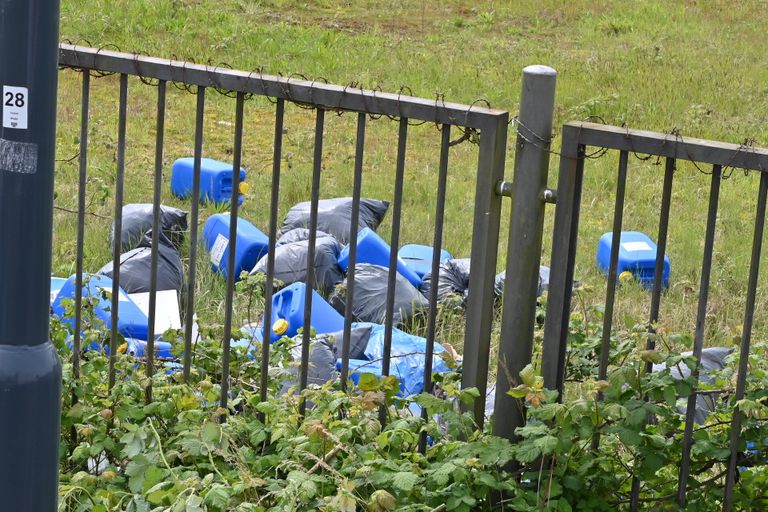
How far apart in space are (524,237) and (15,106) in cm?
163

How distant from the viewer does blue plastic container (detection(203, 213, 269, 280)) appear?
5984 mm

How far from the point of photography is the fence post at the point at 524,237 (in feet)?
10.5

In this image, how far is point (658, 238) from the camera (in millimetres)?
3135

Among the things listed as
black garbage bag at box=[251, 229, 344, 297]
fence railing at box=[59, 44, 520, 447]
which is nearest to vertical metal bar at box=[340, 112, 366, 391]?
fence railing at box=[59, 44, 520, 447]

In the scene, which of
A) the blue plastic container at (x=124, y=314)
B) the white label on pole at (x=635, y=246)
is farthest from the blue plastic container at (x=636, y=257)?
the blue plastic container at (x=124, y=314)

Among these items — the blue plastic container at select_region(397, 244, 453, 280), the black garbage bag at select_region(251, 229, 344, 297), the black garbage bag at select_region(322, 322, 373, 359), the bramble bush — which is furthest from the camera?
the blue plastic container at select_region(397, 244, 453, 280)

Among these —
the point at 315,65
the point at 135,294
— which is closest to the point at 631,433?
the point at 135,294

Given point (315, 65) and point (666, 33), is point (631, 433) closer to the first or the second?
point (315, 65)

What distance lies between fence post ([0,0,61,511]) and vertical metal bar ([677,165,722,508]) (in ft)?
5.69

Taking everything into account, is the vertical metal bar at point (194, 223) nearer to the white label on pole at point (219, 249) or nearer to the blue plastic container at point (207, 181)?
the white label on pole at point (219, 249)

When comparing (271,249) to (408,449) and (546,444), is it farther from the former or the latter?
(546,444)

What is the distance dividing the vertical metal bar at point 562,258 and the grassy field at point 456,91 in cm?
85

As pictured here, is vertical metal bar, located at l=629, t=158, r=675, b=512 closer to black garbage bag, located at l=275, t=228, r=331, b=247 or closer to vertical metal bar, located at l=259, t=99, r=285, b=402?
vertical metal bar, located at l=259, t=99, r=285, b=402

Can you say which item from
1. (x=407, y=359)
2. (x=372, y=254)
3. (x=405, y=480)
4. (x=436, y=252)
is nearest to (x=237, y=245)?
(x=372, y=254)
